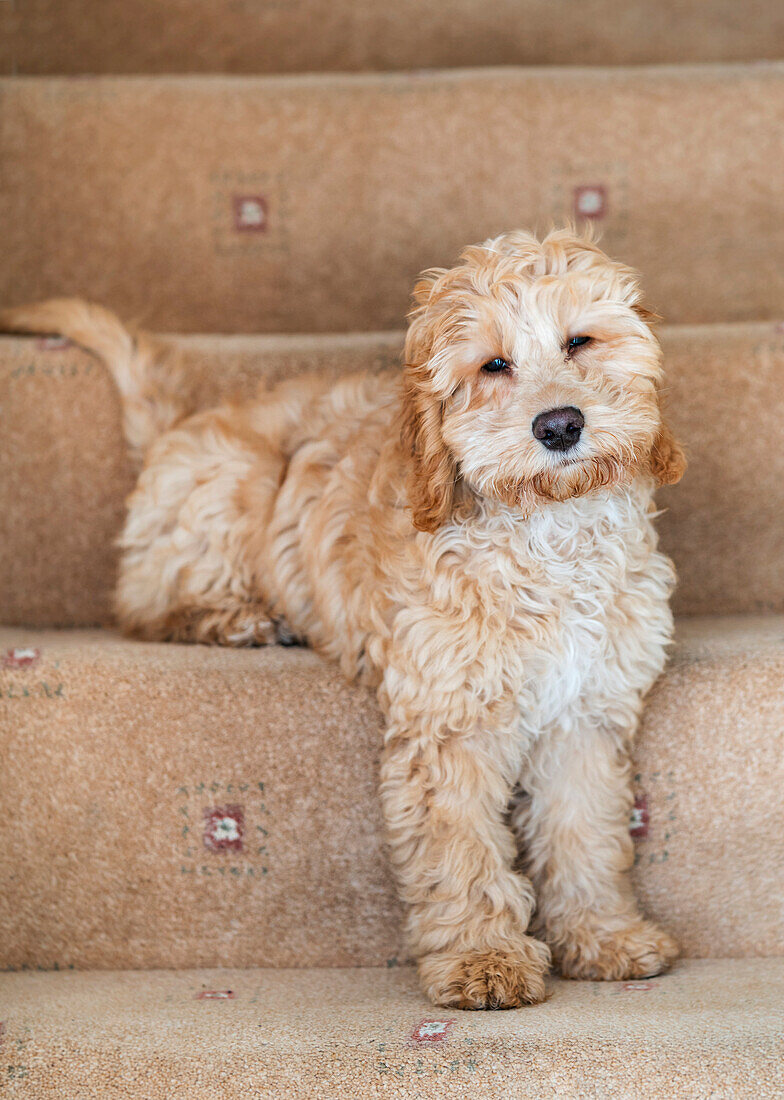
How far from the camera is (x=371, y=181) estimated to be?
2.41 meters

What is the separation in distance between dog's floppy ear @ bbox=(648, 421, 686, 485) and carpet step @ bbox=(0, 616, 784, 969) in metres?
0.32

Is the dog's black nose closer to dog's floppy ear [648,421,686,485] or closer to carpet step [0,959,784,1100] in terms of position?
dog's floppy ear [648,421,686,485]

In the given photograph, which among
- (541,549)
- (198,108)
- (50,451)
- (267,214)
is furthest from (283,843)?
(198,108)

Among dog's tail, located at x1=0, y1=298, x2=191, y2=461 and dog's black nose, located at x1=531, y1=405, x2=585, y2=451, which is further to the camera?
dog's tail, located at x1=0, y1=298, x2=191, y2=461

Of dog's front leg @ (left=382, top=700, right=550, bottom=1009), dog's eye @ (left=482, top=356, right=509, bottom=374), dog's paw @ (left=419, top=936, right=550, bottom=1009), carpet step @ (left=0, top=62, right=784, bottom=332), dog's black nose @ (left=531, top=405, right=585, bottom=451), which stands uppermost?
carpet step @ (left=0, top=62, right=784, bottom=332)

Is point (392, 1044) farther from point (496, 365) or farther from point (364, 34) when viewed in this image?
point (364, 34)

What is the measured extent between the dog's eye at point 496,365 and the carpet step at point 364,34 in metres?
1.64

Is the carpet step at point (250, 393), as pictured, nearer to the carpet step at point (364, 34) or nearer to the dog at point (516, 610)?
the dog at point (516, 610)

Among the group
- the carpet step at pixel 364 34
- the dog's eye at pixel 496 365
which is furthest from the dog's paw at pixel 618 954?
the carpet step at pixel 364 34

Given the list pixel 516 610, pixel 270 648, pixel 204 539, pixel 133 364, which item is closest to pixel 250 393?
pixel 133 364

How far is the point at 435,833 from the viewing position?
1.51m

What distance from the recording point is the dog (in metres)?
1.44

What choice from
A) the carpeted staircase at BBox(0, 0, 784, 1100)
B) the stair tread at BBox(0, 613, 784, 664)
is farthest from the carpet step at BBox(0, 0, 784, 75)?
the stair tread at BBox(0, 613, 784, 664)

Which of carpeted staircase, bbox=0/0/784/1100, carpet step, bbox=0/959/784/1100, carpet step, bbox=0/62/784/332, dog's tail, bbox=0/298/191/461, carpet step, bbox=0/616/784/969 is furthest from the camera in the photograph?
carpet step, bbox=0/62/784/332
